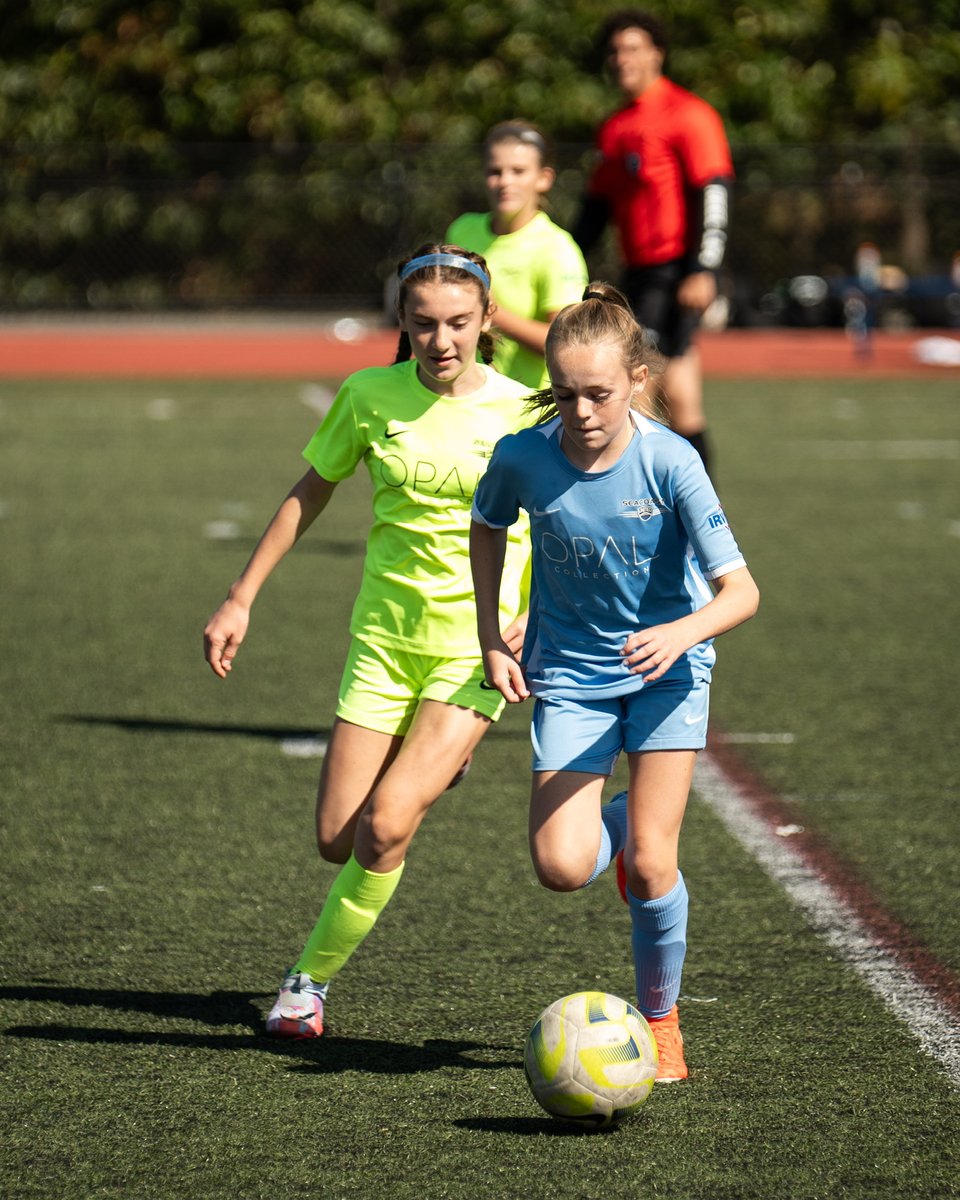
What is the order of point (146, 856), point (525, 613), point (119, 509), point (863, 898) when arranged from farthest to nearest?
point (119, 509)
point (146, 856)
point (863, 898)
point (525, 613)

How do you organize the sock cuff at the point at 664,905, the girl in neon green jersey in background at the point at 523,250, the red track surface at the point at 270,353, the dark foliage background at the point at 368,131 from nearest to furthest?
the sock cuff at the point at 664,905 → the girl in neon green jersey in background at the point at 523,250 → the red track surface at the point at 270,353 → the dark foliage background at the point at 368,131

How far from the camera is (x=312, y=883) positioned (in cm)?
485

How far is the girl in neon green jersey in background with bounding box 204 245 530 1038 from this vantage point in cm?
387

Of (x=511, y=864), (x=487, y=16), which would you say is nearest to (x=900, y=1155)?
(x=511, y=864)

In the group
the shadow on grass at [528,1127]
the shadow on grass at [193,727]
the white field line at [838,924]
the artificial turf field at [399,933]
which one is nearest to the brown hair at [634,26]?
the artificial turf field at [399,933]

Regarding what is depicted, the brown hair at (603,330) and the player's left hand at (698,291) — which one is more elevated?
the brown hair at (603,330)

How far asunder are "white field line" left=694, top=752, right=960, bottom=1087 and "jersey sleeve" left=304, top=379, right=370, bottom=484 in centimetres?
165

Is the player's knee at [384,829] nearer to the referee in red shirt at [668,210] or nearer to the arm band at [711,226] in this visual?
the referee in red shirt at [668,210]

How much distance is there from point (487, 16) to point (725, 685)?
23070 millimetres

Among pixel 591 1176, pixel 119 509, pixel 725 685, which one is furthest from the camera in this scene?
pixel 119 509

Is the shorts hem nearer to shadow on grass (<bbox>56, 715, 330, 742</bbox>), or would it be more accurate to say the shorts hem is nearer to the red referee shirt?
shadow on grass (<bbox>56, 715, 330, 742</bbox>)

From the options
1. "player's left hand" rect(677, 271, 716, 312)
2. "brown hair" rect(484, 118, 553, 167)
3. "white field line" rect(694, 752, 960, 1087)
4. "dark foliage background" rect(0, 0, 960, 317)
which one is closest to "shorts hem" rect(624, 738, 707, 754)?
"white field line" rect(694, 752, 960, 1087)

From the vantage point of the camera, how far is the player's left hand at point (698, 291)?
7.94 meters

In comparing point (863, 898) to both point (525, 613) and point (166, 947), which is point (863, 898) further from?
point (166, 947)
